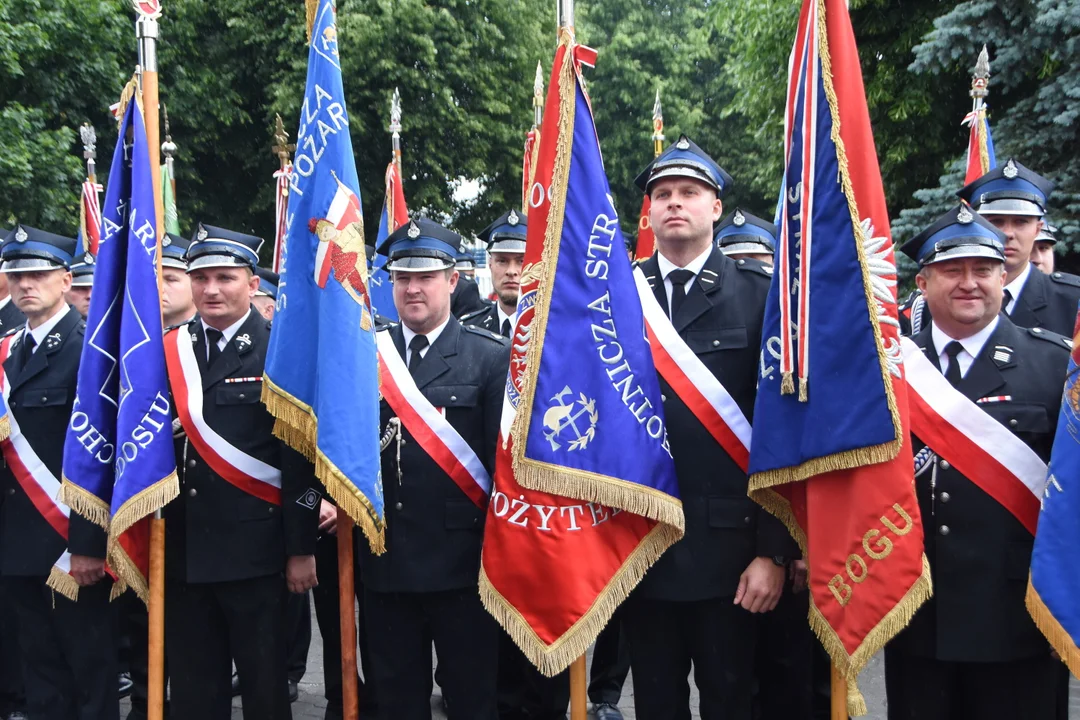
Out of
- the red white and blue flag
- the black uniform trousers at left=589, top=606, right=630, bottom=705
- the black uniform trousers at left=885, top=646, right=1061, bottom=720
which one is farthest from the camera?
the black uniform trousers at left=589, top=606, right=630, bottom=705

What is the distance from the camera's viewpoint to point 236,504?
→ 4320 mm

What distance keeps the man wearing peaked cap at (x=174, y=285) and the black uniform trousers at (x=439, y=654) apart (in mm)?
2367

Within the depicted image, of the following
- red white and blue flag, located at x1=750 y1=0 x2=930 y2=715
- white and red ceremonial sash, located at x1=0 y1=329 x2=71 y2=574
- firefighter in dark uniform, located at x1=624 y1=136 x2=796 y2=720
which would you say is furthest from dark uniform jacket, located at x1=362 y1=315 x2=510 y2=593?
white and red ceremonial sash, located at x1=0 y1=329 x2=71 y2=574

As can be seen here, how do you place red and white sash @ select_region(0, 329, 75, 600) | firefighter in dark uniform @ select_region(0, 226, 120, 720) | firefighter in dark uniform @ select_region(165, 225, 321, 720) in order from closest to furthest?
firefighter in dark uniform @ select_region(165, 225, 321, 720) → firefighter in dark uniform @ select_region(0, 226, 120, 720) → red and white sash @ select_region(0, 329, 75, 600)

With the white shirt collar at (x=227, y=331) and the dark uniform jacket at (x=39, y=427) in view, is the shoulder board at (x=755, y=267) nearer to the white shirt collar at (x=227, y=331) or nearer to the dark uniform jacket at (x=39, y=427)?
the white shirt collar at (x=227, y=331)

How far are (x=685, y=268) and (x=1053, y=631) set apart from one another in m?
Result: 1.70

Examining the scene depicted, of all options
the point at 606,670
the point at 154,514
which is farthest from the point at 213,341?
the point at 606,670

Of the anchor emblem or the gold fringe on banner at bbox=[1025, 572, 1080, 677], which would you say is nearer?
the gold fringe on banner at bbox=[1025, 572, 1080, 677]

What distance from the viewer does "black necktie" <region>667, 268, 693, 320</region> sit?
A: 3.88 meters

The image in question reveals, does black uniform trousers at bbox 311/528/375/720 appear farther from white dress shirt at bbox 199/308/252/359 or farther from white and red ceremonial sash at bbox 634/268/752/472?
white and red ceremonial sash at bbox 634/268/752/472

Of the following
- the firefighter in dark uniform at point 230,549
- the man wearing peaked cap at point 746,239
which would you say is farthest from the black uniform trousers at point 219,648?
the man wearing peaked cap at point 746,239

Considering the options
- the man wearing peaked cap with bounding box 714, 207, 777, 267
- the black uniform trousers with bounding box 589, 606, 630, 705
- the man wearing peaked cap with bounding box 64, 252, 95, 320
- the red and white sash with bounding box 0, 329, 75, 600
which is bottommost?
the black uniform trousers with bounding box 589, 606, 630, 705

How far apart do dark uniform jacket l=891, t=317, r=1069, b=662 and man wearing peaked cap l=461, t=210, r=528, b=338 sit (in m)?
3.25

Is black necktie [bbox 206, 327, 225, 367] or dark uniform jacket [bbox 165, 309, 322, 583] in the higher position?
black necktie [bbox 206, 327, 225, 367]
